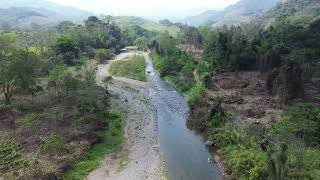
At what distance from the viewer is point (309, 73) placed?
3147 inches

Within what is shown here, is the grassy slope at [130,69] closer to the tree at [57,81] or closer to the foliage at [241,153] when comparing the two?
the tree at [57,81]

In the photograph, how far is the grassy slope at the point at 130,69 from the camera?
Answer: 346ft

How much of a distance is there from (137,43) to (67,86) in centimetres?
11939

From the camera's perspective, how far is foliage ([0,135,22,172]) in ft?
148

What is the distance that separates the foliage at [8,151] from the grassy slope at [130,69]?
53743 mm

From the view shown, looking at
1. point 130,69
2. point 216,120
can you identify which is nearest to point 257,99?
point 216,120

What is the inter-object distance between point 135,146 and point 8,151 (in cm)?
1612

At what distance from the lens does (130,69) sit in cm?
11288

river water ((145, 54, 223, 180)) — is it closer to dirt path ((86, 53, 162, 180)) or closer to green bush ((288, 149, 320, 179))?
dirt path ((86, 53, 162, 180))

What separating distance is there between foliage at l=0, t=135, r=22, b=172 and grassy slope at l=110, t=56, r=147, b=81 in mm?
53743

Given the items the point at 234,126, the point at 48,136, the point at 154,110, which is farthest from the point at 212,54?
the point at 48,136

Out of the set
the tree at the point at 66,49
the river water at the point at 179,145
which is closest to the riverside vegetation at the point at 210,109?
the tree at the point at 66,49

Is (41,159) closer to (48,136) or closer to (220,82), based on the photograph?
(48,136)

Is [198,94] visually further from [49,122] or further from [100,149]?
[49,122]
